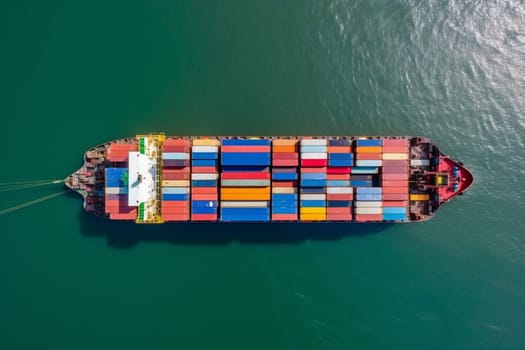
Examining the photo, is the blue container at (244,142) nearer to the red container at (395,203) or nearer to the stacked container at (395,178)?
the stacked container at (395,178)

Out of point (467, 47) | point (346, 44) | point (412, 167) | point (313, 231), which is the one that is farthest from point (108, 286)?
point (467, 47)

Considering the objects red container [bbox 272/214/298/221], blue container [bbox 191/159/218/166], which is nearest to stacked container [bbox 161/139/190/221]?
blue container [bbox 191/159/218/166]

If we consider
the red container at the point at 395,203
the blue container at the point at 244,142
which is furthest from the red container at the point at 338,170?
the blue container at the point at 244,142

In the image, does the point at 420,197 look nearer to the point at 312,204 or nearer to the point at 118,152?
the point at 312,204

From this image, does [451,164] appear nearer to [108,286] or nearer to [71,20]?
[108,286]

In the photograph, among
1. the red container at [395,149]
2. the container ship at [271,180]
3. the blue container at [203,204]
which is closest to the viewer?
the container ship at [271,180]
